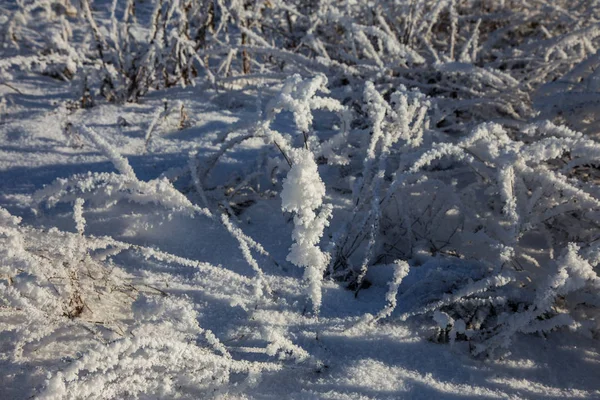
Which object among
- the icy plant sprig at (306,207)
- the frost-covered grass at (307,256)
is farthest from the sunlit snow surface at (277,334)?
the icy plant sprig at (306,207)

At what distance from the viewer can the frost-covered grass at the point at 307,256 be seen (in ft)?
2.85

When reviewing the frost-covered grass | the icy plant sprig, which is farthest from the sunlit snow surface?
the icy plant sprig

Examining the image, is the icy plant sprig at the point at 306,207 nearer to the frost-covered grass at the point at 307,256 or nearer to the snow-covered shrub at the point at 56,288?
the frost-covered grass at the point at 307,256

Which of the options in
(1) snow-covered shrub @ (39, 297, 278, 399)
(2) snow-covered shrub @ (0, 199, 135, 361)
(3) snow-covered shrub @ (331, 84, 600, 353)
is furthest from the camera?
(3) snow-covered shrub @ (331, 84, 600, 353)

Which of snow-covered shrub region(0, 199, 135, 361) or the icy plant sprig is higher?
the icy plant sprig

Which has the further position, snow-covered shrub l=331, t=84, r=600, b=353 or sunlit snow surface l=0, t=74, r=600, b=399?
snow-covered shrub l=331, t=84, r=600, b=353

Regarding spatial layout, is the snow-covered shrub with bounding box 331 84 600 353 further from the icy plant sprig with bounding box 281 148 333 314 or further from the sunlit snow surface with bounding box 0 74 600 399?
the icy plant sprig with bounding box 281 148 333 314

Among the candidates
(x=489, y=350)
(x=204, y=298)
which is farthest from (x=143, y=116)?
(x=489, y=350)

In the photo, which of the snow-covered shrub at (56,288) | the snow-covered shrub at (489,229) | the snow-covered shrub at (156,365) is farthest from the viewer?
the snow-covered shrub at (489,229)

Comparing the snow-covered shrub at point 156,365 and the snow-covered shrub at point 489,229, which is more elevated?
the snow-covered shrub at point 489,229

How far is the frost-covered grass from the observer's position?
87 cm

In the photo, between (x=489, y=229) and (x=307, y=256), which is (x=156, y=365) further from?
(x=489, y=229)

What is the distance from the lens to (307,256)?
875mm

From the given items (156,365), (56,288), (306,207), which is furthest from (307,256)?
(56,288)
